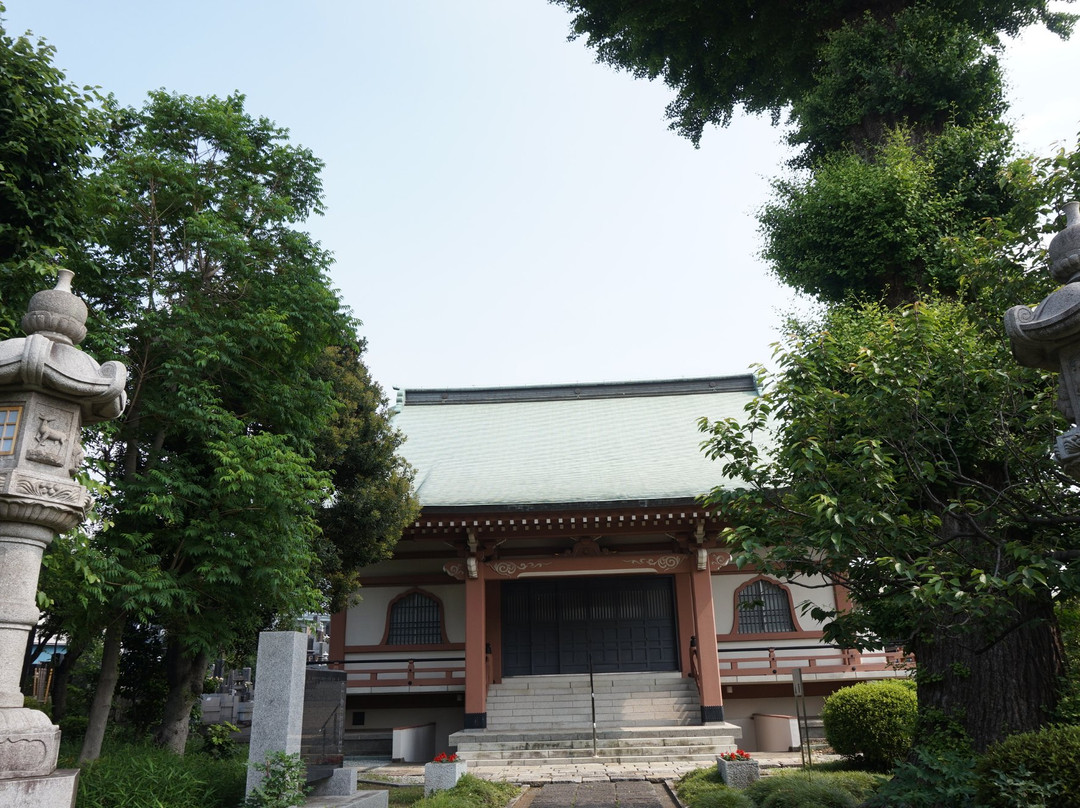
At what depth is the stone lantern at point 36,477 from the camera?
14.9 ft

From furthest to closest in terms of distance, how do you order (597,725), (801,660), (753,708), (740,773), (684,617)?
(753,708)
(684,617)
(801,660)
(597,725)
(740,773)

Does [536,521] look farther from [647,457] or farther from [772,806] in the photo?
[772,806]

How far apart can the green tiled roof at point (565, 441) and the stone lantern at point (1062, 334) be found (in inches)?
414

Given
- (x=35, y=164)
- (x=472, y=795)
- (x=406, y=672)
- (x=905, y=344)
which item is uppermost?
(x=35, y=164)

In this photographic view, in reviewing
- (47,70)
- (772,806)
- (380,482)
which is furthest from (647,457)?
(47,70)

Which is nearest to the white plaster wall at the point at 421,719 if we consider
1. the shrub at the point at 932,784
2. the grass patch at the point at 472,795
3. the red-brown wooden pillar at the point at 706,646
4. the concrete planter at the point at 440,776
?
the red-brown wooden pillar at the point at 706,646

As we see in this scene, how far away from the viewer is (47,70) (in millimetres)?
7176

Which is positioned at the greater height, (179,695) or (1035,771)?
(179,695)

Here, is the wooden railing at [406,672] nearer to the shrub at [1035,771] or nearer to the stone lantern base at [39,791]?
the stone lantern base at [39,791]

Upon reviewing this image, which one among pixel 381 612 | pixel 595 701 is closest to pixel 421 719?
pixel 381 612

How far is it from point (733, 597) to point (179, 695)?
11497 mm

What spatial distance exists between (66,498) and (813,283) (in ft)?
30.3

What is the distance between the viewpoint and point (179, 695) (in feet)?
35.2

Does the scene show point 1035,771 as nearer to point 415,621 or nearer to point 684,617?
point 684,617
